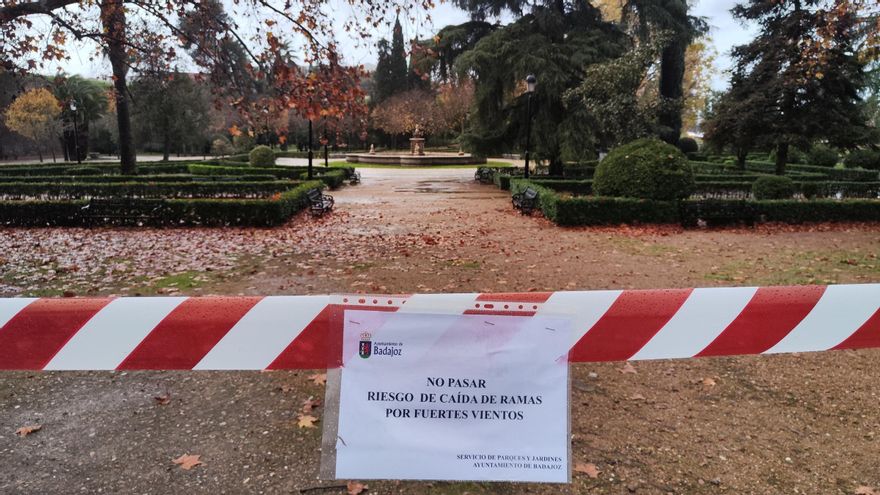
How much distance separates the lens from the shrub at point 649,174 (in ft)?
43.8

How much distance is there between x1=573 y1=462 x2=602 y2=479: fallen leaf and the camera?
3.25 m

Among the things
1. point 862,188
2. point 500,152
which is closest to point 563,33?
point 500,152

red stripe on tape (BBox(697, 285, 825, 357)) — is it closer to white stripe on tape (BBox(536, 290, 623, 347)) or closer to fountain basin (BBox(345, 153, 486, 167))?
white stripe on tape (BBox(536, 290, 623, 347))

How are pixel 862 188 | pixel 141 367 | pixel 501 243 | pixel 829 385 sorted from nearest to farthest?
pixel 141 367
pixel 829 385
pixel 501 243
pixel 862 188

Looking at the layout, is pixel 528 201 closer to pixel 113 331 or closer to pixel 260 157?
pixel 113 331

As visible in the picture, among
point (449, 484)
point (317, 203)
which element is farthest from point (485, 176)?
point (449, 484)

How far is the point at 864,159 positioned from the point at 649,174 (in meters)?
24.7

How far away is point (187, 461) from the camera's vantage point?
11.1ft

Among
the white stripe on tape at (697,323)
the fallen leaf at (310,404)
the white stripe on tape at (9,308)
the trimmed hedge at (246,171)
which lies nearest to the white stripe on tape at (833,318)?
the white stripe on tape at (697,323)

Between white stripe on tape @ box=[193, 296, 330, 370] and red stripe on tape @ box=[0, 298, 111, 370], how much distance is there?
453 mm

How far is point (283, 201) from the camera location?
1355cm

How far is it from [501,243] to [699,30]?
21.8 meters

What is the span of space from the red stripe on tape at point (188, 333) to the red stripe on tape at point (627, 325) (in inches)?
48.6

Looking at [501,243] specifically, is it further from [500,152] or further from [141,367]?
[500,152]
